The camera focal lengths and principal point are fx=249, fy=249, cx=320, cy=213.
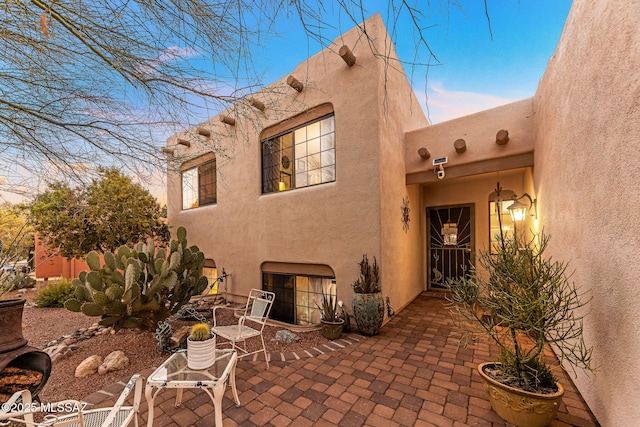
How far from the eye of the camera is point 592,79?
7.40ft

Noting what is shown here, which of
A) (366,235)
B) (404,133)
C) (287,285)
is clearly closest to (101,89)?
(366,235)

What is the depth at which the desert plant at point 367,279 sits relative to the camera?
4395 millimetres

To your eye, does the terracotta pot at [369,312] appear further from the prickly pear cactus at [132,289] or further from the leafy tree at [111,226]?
the leafy tree at [111,226]

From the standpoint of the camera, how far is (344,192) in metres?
4.95

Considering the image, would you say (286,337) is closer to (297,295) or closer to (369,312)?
(369,312)

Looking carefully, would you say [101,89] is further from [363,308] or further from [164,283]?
[363,308]

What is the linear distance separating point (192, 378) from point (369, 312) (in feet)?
9.31

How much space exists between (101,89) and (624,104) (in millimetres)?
4315

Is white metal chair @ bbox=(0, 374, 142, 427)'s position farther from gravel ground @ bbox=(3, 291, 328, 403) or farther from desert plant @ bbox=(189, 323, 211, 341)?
gravel ground @ bbox=(3, 291, 328, 403)

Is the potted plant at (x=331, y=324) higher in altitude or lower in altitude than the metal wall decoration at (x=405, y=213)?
lower

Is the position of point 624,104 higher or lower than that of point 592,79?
lower

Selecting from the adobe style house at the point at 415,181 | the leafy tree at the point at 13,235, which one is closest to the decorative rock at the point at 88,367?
the leafy tree at the point at 13,235

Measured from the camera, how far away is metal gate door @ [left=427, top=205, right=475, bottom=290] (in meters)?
7.04

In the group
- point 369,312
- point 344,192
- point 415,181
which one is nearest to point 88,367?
point 369,312
